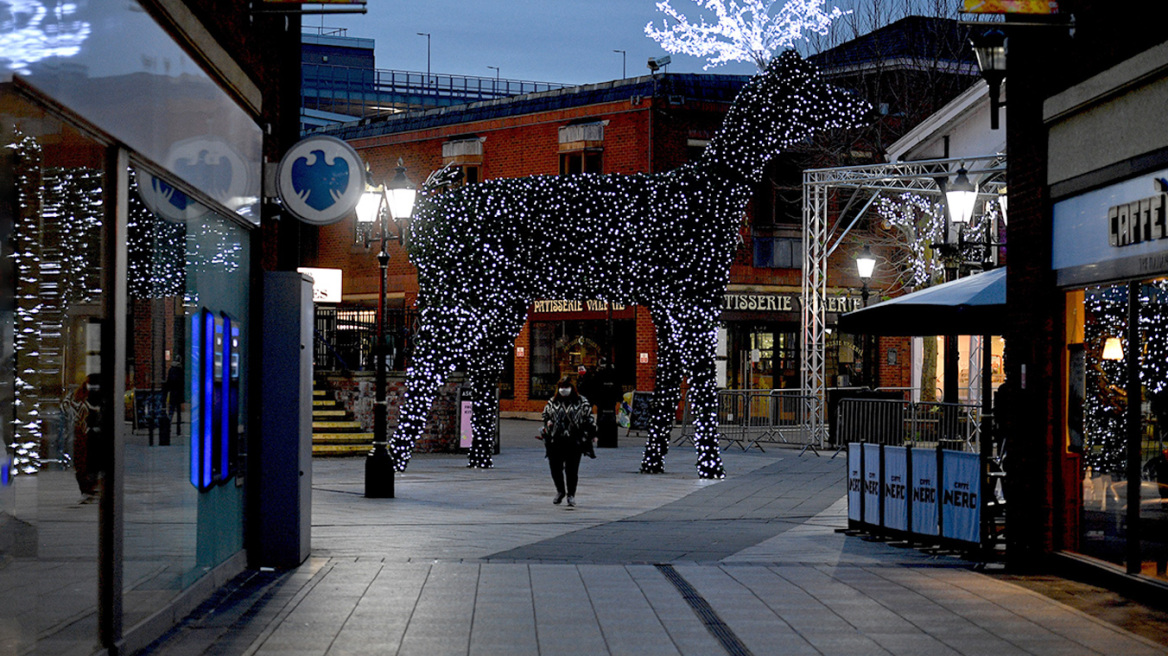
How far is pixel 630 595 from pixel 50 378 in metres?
4.80

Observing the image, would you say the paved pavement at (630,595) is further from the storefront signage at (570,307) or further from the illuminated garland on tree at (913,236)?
the storefront signage at (570,307)

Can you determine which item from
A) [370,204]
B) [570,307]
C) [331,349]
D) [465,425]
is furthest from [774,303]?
[370,204]

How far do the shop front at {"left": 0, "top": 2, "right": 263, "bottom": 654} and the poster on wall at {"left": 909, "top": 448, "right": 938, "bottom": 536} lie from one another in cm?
623

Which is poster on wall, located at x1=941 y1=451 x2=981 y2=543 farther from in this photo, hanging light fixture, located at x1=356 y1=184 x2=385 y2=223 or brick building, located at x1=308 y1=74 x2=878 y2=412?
brick building, located at x1=308 y1=74 x2=878 y2=412

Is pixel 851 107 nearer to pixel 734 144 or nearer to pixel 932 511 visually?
pixel 734 144

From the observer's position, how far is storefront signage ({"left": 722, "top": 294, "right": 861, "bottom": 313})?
3675cm

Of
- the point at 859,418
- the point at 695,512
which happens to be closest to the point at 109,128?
the point at 695,512

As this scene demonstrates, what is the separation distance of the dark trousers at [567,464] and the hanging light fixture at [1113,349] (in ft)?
23.5

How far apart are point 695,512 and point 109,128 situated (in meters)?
10.2

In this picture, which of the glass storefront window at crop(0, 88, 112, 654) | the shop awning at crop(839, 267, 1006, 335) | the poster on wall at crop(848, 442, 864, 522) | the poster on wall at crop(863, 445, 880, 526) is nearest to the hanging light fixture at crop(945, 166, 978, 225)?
the shop awning at crop(839, 267, 1006, 335)

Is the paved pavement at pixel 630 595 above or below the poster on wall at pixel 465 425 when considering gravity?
below

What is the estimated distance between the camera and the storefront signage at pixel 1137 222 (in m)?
8.78

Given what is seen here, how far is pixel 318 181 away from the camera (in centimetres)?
1045

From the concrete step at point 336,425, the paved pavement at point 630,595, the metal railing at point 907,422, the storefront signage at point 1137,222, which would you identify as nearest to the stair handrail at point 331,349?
the concrete step at point 336,425
